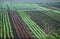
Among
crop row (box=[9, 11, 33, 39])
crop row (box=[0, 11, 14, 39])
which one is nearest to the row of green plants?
crop row (box=[9, 11, 33, 39])

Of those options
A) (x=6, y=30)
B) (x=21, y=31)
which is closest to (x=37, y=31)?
(x=21, y=31)

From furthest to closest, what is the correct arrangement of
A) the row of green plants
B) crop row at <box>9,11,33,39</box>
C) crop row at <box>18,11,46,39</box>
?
crop row at <box>18,11,46,39</box>, crop row at <box>9,11,33,39</box>, the row of green plants

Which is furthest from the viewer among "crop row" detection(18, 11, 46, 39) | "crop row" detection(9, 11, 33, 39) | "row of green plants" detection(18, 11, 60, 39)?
"crop row" detection(18, 11, 46, 39)

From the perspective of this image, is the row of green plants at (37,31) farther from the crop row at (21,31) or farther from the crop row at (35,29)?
the crop row at (21,31)

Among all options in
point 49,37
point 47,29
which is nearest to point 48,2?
point 47,29

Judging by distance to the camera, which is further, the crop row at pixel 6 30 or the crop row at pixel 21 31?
the crop row at pixel 21 31

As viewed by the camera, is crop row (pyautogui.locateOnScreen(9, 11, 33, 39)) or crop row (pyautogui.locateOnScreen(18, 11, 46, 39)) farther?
crop row (pyautogui.locateOnScreen(18, 11, 46, 39))

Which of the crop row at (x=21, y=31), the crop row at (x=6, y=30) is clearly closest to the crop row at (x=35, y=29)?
the crop row at (x=21, y=31)

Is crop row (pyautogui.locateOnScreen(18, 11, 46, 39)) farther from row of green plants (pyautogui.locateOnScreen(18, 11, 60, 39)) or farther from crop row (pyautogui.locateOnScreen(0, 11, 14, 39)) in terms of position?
crop row (pyautogui.locateOnScreen(0, 11, 14, 39))

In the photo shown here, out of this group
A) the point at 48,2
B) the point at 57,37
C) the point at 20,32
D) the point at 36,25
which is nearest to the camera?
the point at 57,37

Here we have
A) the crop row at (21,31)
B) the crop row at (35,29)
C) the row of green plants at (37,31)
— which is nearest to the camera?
the row of green plants at (37,31)

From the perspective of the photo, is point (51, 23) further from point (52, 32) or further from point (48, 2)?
point (48, 2)
